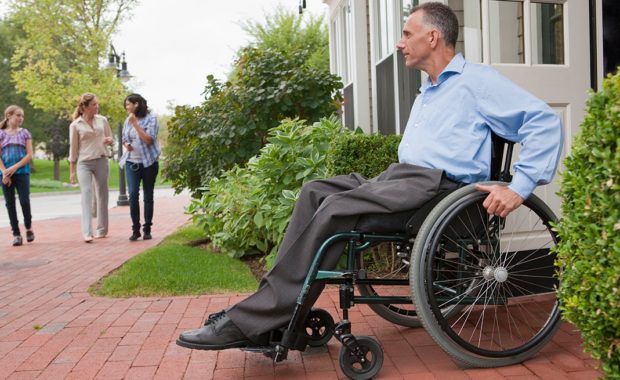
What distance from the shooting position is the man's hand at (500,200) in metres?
2.35

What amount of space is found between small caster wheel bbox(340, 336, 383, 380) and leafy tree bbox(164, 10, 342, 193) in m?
4.33

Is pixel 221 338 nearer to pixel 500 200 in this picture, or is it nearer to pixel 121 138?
pixel 500 200

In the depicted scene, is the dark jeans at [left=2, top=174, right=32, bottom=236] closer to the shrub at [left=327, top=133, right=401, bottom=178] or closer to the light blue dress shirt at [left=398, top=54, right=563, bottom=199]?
the shrub at [left=327, top=133, right=401, bottom=178]

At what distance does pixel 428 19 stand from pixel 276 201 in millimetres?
2606

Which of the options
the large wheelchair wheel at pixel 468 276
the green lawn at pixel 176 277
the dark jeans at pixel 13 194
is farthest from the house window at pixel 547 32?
the dark jeans at pixel 13 194

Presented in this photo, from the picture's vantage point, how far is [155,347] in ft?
9.91

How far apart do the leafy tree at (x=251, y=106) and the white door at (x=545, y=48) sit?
2.88m

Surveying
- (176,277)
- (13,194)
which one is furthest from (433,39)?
(13,194)

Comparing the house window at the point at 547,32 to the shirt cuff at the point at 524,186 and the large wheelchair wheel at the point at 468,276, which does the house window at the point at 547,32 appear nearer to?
the large wheelchair wheel at the point at 468,276

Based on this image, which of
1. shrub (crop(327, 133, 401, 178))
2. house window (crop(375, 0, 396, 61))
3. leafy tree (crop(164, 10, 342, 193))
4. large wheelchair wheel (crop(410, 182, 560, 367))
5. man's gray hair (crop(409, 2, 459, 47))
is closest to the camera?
large wheelchair wheel (crop(410, 182, 560, 367))

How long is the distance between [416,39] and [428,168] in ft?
1.95

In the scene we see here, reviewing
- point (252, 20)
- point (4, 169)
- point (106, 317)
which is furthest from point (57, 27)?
point (106, 317)

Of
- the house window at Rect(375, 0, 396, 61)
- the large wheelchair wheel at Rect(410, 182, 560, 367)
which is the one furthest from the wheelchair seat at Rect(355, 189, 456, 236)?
the house window at Rect(375, 0, 396, 61)

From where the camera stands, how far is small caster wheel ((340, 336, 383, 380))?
2.41 meters
